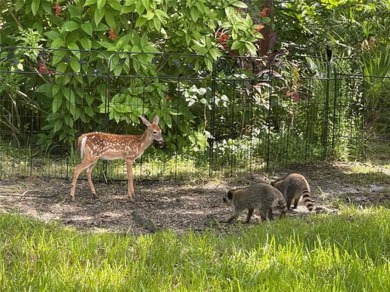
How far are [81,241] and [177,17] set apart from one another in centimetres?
527

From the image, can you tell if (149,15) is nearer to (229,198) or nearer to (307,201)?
(229,198)

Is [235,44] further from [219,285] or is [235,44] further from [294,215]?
[219,285]

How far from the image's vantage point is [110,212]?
7977 millimetres

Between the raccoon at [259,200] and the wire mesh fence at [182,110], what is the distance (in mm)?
2426

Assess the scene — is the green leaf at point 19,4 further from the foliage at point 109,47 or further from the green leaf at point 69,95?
the green leaf at point 69,95

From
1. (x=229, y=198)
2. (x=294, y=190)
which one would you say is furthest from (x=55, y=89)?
(x=294, y=190)

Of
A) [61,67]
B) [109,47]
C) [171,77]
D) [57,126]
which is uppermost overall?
[109,47]

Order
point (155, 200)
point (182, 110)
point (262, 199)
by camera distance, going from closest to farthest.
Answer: point (262, 199)
point (155, 200)
point (182, 110)

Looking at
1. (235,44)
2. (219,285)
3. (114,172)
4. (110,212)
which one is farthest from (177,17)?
(219,285)

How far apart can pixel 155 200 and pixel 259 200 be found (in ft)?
5.35

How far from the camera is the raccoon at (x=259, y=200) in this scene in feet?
24.8

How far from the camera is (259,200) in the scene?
757 cm

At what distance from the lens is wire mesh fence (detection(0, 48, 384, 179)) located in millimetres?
10117

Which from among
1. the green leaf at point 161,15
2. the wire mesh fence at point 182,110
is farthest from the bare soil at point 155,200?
the green leaf at point 161,15
